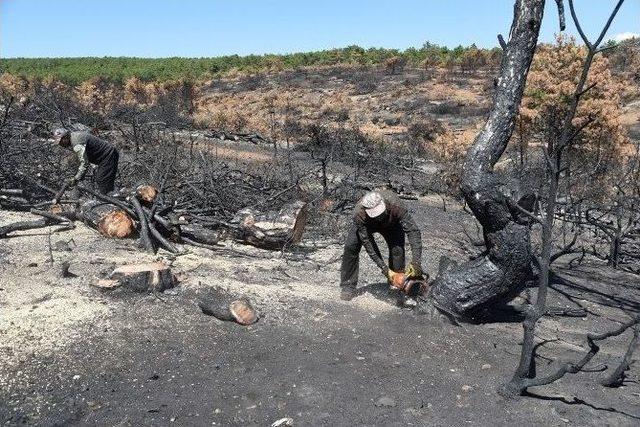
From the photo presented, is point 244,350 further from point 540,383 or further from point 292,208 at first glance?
point 292,208

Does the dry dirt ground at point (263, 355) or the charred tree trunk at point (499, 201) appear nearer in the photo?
the dry dirt ground at point (263, 355)

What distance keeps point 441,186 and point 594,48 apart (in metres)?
8.85

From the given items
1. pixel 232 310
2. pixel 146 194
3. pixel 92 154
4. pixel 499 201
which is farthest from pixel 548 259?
pixel 92 154

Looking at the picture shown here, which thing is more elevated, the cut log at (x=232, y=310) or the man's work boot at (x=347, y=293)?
the cut log at (x=232, y=310)

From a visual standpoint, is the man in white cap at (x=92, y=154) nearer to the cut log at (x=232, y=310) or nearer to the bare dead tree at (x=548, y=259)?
the cut log at (x=232, y=310)

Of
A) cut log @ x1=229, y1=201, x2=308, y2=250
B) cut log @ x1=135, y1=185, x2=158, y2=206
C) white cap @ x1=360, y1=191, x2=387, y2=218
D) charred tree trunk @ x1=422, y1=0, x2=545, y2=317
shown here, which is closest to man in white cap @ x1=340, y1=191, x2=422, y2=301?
white cap @ x1=360, y1=191, x2=387, y2=218

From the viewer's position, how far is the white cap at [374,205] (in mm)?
5000

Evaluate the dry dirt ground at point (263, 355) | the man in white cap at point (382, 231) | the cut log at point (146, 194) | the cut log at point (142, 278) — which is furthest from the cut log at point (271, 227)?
the cut log at point (142, 278)

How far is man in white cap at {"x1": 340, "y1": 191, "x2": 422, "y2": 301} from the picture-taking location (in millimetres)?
5082

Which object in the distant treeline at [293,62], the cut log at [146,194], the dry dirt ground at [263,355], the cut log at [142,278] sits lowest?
the dry dirt ground at [263,355]

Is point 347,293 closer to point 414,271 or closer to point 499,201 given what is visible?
point 414,271

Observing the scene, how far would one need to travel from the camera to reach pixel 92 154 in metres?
7.63

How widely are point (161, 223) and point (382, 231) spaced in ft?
9.08

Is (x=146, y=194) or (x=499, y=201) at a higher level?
(x=499, y=201)
